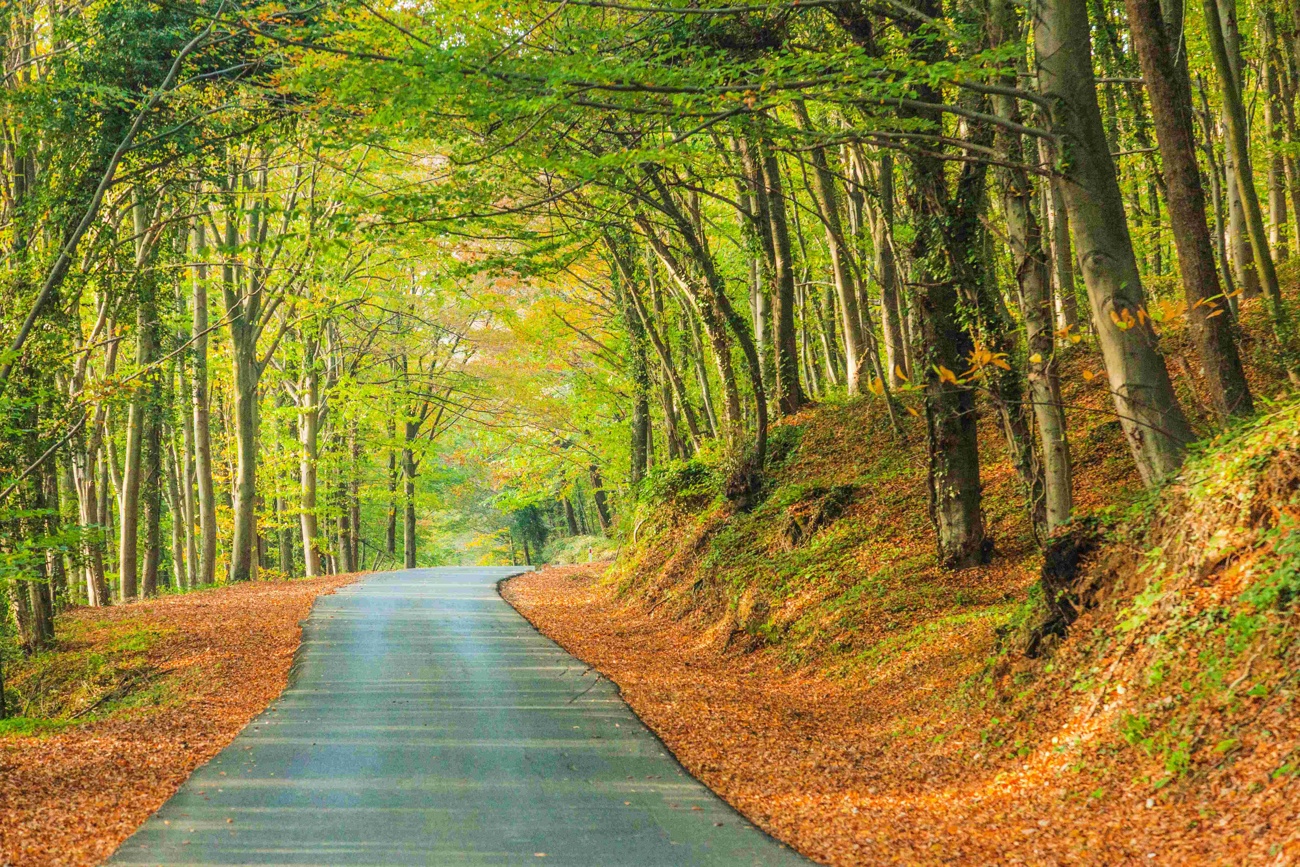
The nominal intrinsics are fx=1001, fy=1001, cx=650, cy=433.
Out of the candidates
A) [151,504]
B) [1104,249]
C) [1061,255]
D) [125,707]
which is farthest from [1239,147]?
[151,504]

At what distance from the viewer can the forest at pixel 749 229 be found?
7.45 meters

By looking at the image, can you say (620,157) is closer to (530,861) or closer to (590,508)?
(530,861)

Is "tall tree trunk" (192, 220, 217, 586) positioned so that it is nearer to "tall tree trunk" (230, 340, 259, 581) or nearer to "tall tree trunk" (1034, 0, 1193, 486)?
"tall tree trunk" (230, 340, 259, 581)

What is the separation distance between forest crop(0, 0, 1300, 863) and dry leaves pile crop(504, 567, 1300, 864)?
1.11 meters

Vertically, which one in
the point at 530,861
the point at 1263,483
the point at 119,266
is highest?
the point at 119,266

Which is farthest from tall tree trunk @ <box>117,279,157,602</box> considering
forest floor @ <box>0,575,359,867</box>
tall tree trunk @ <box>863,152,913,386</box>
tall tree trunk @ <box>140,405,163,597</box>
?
tall tree trunk @ <box>863,152,913,386</box>

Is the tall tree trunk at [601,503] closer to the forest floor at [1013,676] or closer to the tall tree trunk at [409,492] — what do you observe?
the tall tree trunk at [409,492]

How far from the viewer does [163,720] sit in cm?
962

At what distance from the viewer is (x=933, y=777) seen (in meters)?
7.09

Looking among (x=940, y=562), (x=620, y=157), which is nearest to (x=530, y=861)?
(x=620, y=157)

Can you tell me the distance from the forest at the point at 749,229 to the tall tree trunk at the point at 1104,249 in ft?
0.08

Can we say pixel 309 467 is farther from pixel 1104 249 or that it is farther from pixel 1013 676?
pixel 1104 249

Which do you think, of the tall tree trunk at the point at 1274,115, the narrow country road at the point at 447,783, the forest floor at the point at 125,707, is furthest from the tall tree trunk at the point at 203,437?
the tall tree trunk at the point at 1274,115

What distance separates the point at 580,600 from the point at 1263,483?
587 inches
